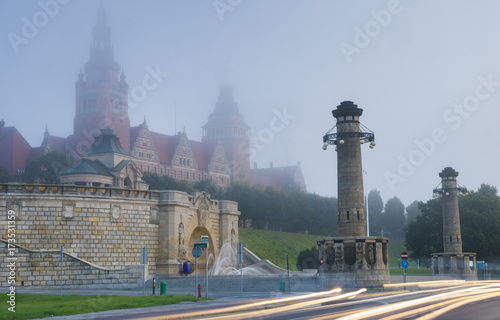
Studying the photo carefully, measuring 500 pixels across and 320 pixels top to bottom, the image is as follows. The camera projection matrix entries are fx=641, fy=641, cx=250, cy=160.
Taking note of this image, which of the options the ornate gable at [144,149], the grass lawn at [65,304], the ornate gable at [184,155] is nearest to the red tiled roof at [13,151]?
the ornate gable at [144,149]

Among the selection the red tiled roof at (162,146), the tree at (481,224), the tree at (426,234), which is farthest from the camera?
the red tiled roof at (162,146)

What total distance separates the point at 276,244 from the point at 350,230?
6611 cm

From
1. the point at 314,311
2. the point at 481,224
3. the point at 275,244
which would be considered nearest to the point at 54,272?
the point at 314,311

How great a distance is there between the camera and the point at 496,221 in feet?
293

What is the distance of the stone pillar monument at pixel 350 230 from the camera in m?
41.2

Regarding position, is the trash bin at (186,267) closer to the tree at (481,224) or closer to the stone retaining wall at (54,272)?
the stone retaining wall at (54,272)

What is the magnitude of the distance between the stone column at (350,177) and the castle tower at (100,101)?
9838cm

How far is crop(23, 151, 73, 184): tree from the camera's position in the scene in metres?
107

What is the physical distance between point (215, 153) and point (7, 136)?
56.4 meters

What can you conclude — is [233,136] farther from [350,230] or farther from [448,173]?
[350,230]

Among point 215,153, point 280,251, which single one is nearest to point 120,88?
point 215,153

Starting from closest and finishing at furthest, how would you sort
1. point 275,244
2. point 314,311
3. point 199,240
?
point 314,311 < point 199,240 < point 275,244

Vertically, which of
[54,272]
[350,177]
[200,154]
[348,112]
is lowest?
[54,272]

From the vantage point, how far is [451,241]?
70875mm
